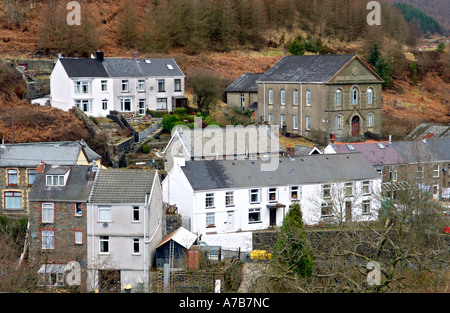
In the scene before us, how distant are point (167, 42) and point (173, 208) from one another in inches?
1680

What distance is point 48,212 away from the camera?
30.7m

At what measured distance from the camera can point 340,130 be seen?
169ft

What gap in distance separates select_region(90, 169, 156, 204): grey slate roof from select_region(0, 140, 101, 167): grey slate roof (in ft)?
15.5

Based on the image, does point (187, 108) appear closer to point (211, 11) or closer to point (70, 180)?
point (70, 180)

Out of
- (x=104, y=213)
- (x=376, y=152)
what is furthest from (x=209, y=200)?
(x=376, y=152)

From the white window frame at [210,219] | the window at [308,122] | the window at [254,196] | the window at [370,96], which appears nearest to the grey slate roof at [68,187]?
the white window frame at [210,219]

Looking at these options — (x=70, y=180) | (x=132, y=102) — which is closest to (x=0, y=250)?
(x=70, y=180)

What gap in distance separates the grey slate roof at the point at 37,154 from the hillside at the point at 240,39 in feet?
89.4

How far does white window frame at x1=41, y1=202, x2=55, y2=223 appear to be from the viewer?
101ft

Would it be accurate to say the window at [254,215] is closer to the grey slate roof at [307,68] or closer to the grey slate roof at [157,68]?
the grey slate roof at [307,68]

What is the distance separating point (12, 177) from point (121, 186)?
7.39m

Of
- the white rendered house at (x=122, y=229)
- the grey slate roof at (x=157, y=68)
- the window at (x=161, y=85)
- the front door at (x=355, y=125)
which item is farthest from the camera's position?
the grey slate roof at (x=157, y=68)

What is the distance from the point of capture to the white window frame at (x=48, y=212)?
101 feet

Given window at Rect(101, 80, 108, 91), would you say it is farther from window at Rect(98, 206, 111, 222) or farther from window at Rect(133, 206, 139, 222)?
window at Rect(133, 206, 139, 222)
